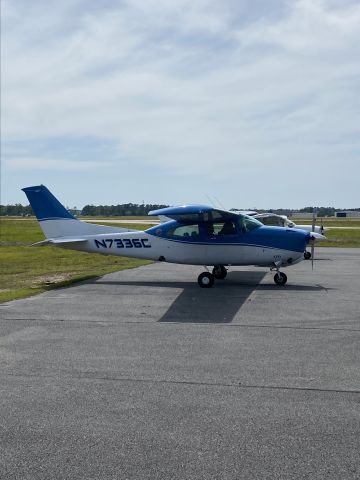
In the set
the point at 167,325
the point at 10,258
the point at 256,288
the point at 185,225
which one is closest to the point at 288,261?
the point at 256,288

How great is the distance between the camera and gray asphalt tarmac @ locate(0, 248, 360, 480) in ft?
14.1

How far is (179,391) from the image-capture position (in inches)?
237

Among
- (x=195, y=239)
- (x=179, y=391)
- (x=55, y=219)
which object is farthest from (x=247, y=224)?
(x=179, y=391)

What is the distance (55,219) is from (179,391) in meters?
12.8

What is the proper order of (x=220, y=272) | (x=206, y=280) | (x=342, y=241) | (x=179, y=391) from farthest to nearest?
(x=342, y=241)
(x=220, y=272)
(x=206, y=280)
(x=179, y=391)

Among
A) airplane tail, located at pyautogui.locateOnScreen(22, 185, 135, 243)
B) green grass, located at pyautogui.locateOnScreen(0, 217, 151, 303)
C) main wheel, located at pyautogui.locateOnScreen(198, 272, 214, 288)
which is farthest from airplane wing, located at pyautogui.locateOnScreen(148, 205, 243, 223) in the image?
green grass, located at pyautogui.locateOnScreen(0, 217, 151, 303)

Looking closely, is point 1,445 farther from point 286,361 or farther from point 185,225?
point 185,225

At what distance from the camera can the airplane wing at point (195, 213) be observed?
15047 millimetres

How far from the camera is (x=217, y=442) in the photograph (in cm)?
465

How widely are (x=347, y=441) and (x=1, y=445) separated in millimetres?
2996

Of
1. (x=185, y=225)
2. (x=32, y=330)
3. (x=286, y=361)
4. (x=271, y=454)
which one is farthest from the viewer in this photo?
(x=185, y=225)

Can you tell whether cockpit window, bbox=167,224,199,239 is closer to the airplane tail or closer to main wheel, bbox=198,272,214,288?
main wheel, bbox=198,272,214,288

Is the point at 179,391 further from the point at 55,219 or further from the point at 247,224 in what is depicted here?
the point at 55,219

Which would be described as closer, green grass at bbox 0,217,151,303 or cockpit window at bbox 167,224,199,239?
green grass at bbox 0,217,151,303
